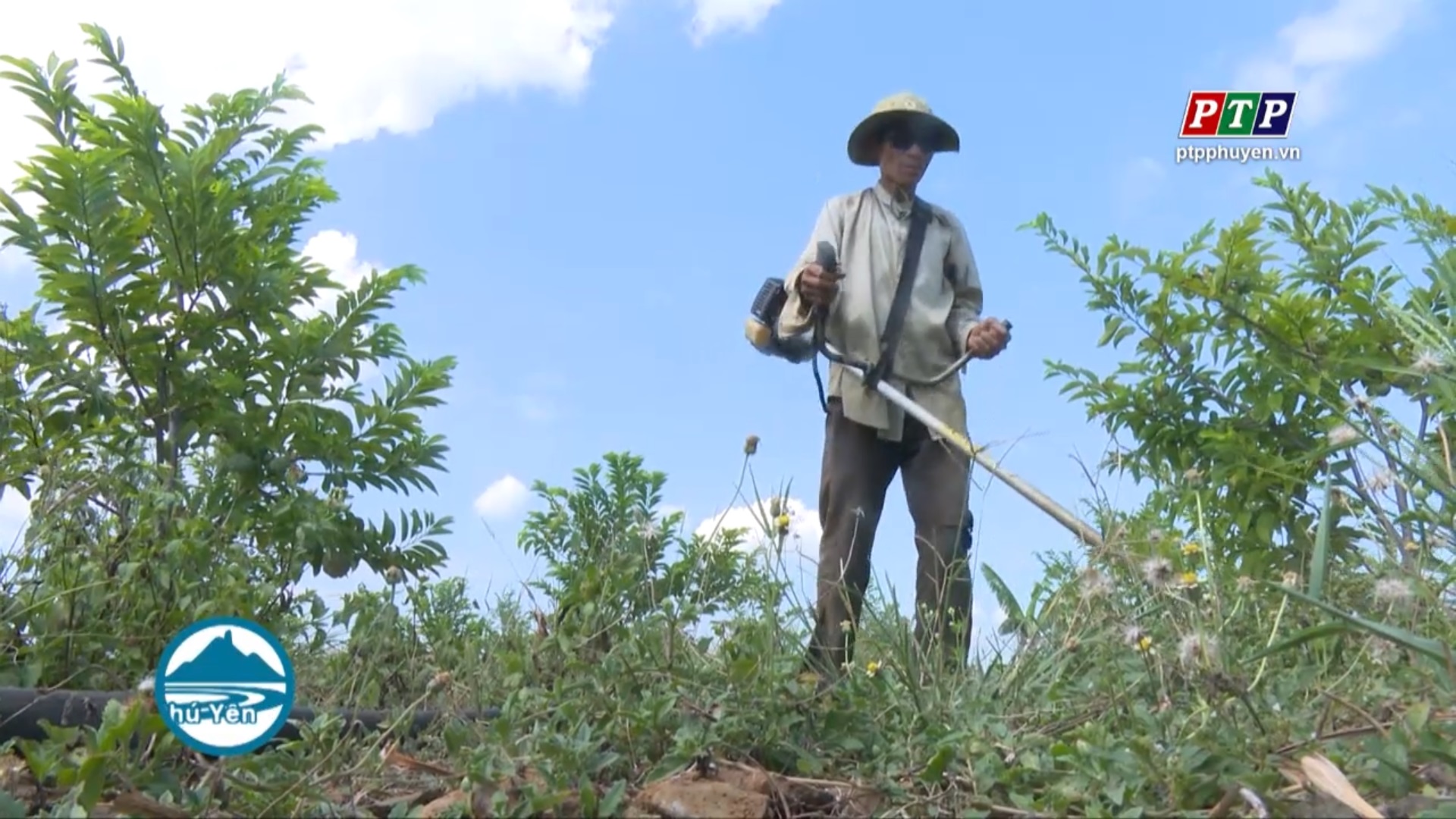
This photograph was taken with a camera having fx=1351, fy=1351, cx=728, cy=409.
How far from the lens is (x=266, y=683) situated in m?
2.41

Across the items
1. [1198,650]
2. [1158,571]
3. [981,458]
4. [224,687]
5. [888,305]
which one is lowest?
[224,687]

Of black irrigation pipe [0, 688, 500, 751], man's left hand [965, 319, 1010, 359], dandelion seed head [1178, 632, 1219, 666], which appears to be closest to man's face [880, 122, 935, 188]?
man's left hand [965, 319, 1010, 359]

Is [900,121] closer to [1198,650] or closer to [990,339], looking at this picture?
[990,339]

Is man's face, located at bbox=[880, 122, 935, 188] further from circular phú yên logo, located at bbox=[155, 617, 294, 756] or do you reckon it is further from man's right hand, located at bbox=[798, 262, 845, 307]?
circular phú yên logo, located at bbox=[155, 617, 294, 756]

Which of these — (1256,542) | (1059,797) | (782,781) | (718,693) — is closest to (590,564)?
(718,693)

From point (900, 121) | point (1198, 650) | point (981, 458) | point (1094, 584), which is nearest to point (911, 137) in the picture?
point (900, 121)

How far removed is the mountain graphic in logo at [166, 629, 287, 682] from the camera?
2383 mm

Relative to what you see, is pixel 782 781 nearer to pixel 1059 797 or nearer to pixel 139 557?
pixel 1059 797

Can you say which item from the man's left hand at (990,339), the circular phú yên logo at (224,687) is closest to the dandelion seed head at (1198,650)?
the circular phú yên logo at (224,687)

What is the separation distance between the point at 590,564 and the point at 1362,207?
3304mm

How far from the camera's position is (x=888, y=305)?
489cm

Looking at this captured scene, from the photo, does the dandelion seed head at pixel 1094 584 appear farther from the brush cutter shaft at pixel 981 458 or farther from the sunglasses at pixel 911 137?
the sunglasses at pixel 911 137

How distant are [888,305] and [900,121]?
74 cm

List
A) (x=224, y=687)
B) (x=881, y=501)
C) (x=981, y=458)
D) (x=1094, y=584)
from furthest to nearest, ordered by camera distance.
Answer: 1. (x=881, y=501)
2. (x=981, y=458)
3. (x=1094, y=584)
4. (x=224, y=687)
